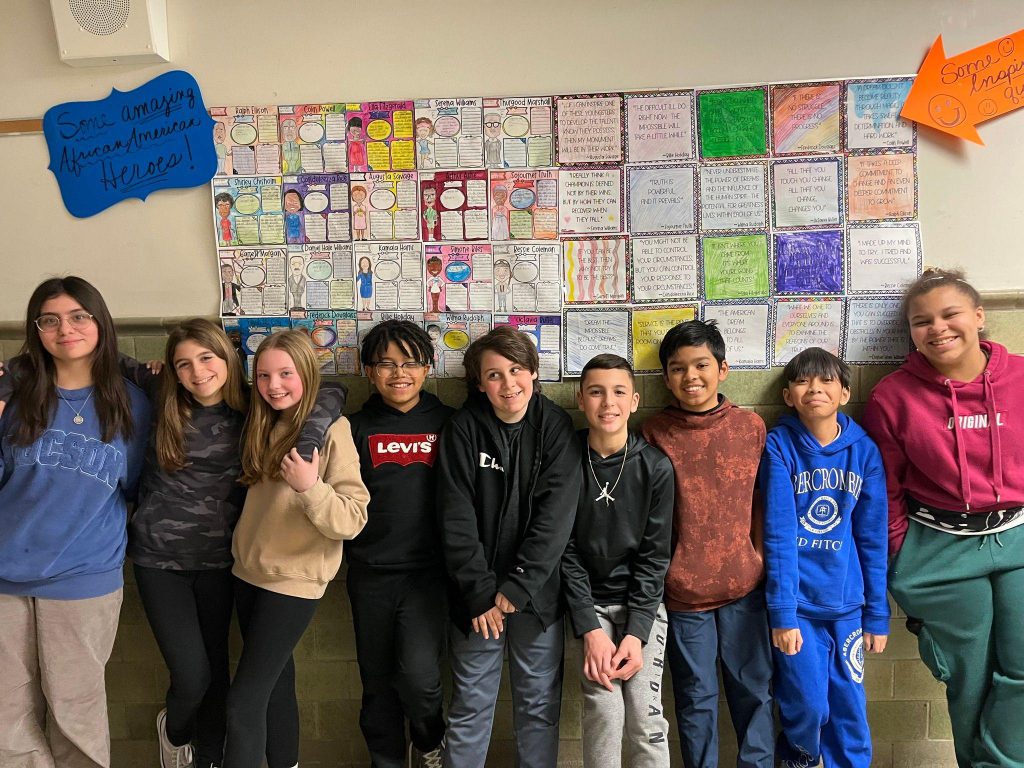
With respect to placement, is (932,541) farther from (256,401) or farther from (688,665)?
(256,401)

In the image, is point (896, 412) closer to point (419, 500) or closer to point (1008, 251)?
point (1008, 251)

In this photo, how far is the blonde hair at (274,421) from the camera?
1.93 m

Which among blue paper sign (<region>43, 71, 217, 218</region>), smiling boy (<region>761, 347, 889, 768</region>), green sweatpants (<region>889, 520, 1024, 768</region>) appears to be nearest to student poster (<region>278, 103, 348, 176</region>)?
blue paper sign (<region>43, 71, 217, 218</region>)

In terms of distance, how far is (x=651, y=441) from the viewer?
2162 millimetres

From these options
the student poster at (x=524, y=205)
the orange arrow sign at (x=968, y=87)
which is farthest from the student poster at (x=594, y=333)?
the orange arrow sign at (x=968, y=87)

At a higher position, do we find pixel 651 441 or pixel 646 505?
pixel 651 441

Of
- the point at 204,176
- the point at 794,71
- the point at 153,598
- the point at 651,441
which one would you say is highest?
the point at 794,71

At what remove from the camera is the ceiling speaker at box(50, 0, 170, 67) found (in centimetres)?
220

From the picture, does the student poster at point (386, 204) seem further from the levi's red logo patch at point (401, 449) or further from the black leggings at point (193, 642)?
the black leggings at point (193, 642)

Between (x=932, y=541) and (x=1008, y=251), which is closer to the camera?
(x=932, y=541)

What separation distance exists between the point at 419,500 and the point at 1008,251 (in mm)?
2145

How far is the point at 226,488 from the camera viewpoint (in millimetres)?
2014

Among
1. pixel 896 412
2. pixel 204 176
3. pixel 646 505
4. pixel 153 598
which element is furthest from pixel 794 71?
pixel 153 598

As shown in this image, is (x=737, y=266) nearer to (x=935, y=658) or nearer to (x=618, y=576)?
(x=618, y=576)
